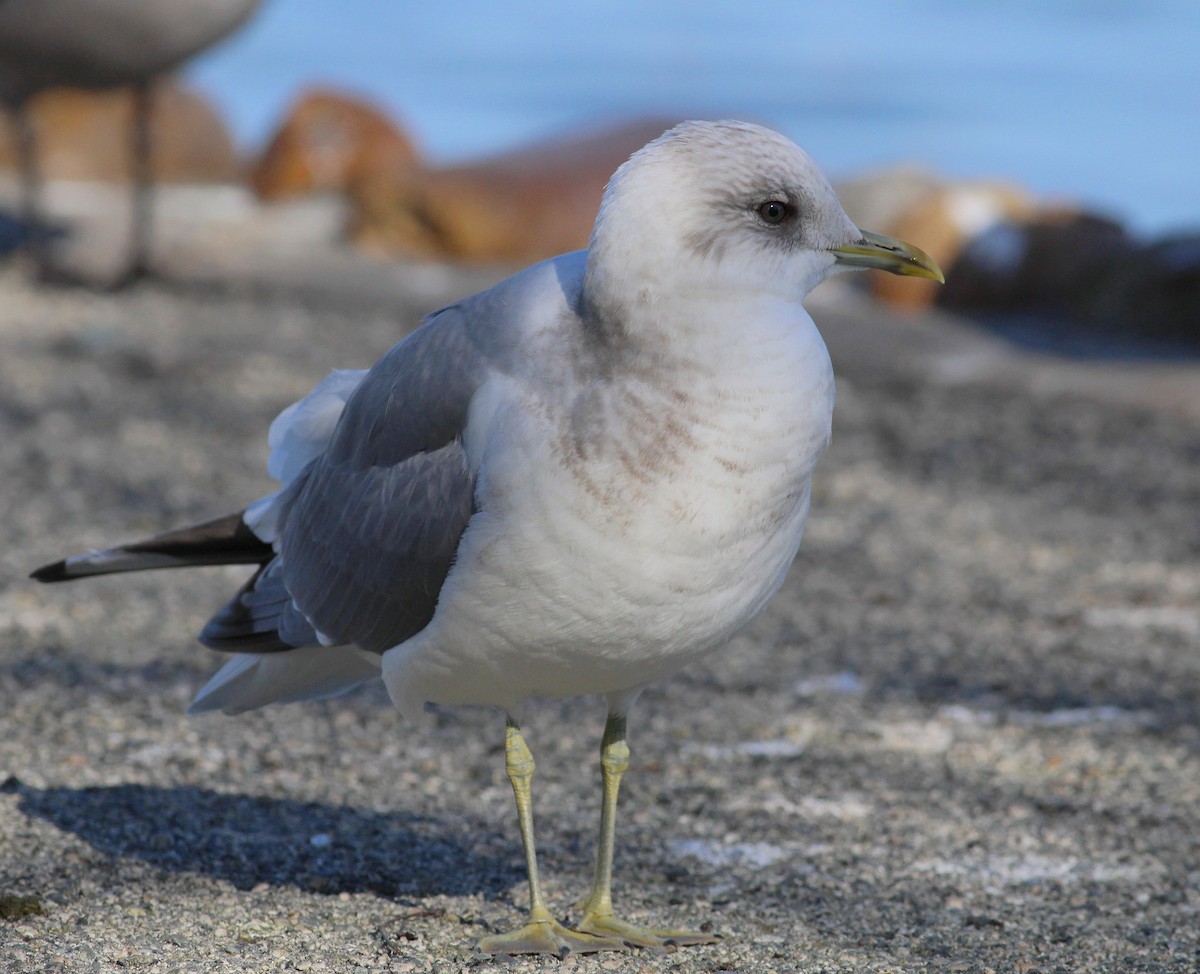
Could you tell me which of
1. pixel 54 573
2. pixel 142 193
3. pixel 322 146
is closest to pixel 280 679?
pixel 54 573

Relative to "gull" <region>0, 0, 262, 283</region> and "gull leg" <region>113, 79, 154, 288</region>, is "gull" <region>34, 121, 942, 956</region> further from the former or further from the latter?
"gull leg" <region>113, 79, 154, 288</region>

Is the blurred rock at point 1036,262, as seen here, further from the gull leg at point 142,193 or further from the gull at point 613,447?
the gull at point 613,447

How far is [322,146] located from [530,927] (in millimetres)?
9735

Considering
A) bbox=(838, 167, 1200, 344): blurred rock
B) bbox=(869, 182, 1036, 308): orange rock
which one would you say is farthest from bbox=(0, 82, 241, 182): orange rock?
bbox=(869, 182, 1036, 308): orange rock

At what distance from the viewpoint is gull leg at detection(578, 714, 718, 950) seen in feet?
9.20

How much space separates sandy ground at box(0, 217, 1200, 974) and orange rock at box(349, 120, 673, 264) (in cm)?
350

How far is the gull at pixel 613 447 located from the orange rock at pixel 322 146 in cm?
918

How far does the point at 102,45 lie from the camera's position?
834cm

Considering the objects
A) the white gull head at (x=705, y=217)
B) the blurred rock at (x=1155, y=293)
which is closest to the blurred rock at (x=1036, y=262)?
the blurred rock at (x=1155, y=293)

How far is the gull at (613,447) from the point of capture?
94.6 inches

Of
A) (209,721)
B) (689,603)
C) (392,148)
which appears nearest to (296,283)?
(392,148)

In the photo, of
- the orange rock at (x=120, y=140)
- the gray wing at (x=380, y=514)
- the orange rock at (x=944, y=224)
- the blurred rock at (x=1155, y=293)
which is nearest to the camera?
the gray wing at (x=380, y=514)

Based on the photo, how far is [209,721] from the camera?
388 cm

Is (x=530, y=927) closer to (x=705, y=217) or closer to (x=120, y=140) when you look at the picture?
(x=705, y=217)
